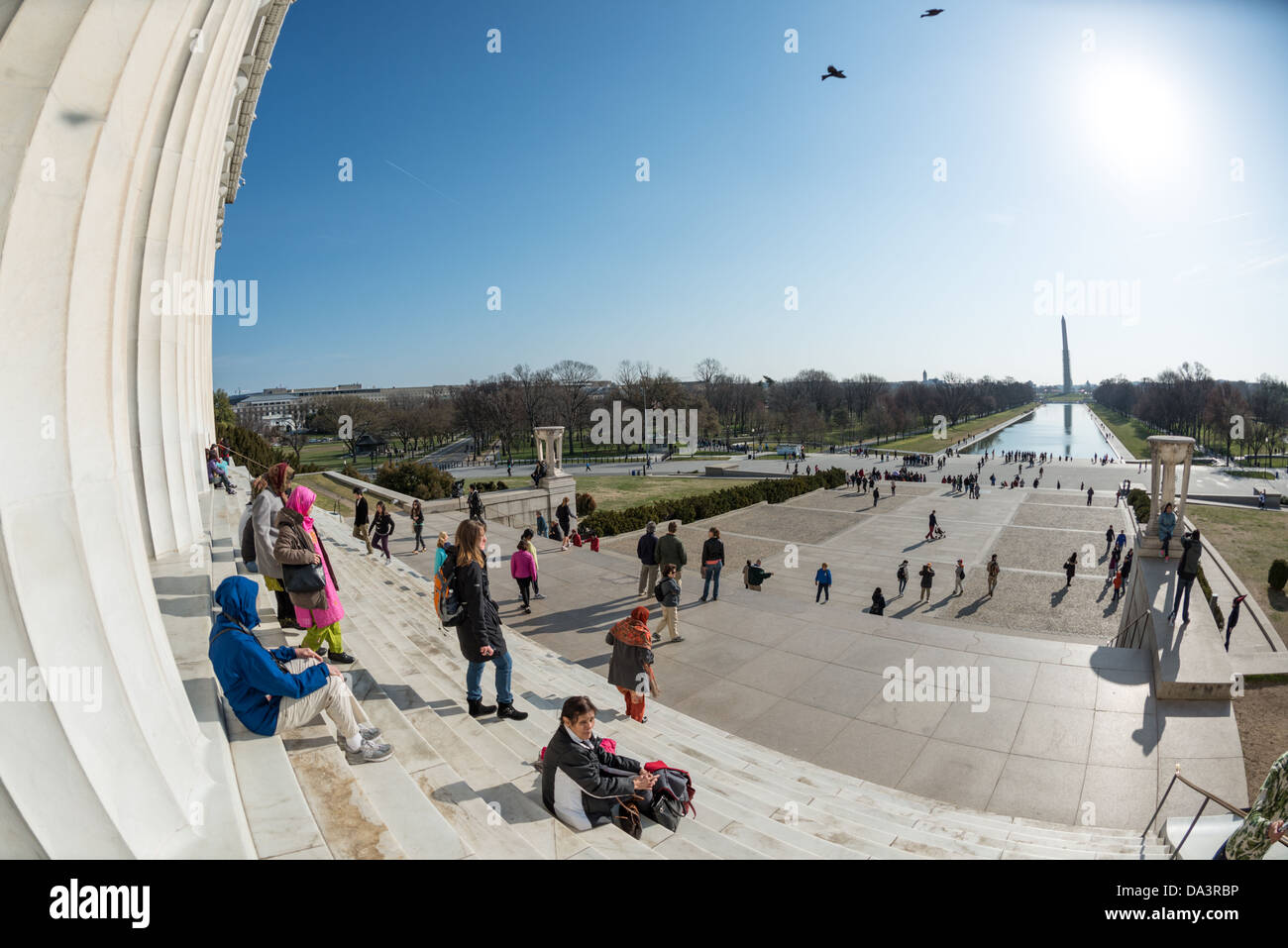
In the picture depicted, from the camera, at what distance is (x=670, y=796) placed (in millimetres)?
3994

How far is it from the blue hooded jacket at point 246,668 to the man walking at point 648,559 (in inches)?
248

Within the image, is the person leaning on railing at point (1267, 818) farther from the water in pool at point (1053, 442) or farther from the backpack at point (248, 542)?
the water in pool at point (1053, 442)

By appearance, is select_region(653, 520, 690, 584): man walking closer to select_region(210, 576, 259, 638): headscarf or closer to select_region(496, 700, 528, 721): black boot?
select_region(496, 700, 528, 721): black boot

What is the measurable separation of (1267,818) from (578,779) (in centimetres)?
391

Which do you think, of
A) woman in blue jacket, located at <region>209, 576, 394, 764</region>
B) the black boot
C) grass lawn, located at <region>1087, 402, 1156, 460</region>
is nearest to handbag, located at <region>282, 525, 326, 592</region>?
woman in blue jacket, located at <region>209, 576, 394, 764</region>

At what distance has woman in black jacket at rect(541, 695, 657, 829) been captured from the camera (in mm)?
3553

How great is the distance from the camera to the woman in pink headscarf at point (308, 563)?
4617 millimetres

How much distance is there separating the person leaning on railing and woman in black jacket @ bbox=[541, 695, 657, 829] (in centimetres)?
353

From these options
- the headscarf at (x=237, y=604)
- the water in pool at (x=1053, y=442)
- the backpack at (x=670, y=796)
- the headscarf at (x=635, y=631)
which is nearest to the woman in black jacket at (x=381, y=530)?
the headscarf at (x=635, y=631)

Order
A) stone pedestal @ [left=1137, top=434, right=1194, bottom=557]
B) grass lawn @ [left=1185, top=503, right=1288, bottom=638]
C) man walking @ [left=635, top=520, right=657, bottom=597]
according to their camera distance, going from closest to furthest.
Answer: man walking @ [left=635, top=520, right=657, bottom=597]
stone pedestal @ [left=1137, top=434, right=1194, bottom=557]
grass lawn @ [left=1185, top=503, right=1288, bottom=638]

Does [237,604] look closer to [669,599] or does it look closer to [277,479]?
[277,479]

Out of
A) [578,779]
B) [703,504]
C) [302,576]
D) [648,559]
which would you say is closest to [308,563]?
[302,576]
